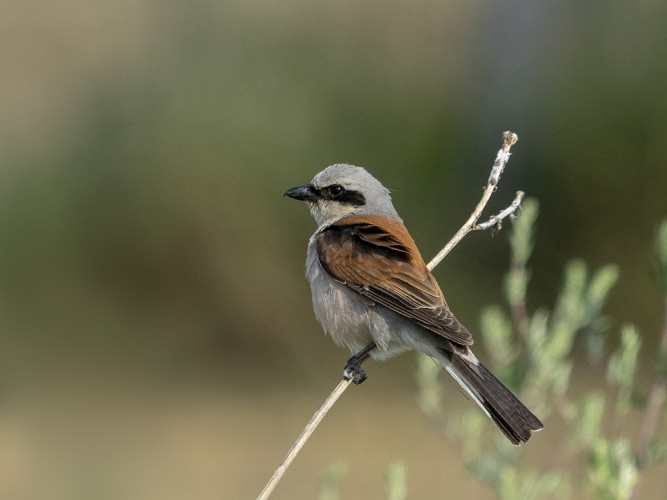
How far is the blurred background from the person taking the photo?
5945 mm

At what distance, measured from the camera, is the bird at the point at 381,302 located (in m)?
2.86

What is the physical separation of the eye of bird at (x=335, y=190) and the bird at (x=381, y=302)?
0.36ft

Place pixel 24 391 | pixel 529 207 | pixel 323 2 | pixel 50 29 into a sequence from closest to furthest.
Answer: pixel 529 207
pixel 24 391
pixel 323 2
pixel 50 29

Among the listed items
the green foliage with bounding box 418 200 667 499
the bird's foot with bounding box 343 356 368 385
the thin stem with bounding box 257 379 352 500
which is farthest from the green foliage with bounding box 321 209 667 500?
the bird's foot with bounding box 343 356 368 385

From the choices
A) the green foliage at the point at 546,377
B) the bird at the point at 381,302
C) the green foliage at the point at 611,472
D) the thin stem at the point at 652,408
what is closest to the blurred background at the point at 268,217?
the bird at the point at 381,302

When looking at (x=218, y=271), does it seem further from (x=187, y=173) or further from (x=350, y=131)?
(x=350, y=131)

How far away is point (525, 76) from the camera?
6395mm

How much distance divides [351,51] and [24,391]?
3.15 meters

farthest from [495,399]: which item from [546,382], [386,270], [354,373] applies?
[386,270]

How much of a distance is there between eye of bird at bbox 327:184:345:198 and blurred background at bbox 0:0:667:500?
2.46m

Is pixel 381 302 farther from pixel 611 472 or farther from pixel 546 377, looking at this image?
pixel 611 472

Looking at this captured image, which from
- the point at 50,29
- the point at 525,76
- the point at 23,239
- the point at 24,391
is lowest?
the point at 24,391

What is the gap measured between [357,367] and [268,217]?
3276 millimetres

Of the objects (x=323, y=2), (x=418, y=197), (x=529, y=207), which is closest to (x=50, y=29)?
(x=323, y=2)
